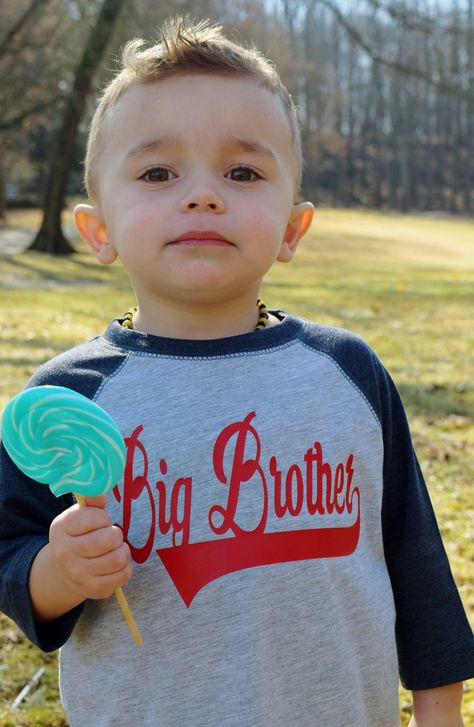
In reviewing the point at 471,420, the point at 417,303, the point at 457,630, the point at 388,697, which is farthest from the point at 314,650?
the point at 417,303

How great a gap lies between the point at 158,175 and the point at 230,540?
69 centimetres

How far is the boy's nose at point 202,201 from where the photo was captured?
159 cm

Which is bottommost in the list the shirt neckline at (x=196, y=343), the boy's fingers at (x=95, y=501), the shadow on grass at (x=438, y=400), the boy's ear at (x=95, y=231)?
the shadow on grass at (x=438, y=400)

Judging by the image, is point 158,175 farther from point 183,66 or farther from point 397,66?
point 397,66

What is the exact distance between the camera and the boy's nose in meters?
1.59

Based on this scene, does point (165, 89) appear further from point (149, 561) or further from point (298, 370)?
point (149, 561)


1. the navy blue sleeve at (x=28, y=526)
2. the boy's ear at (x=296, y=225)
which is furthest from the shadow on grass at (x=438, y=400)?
the navy blue sleeve at (x=28, y=526)

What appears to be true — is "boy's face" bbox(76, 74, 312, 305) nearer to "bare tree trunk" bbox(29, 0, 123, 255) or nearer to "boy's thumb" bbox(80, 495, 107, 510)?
"boy's thumb" bbox(80, 495, 107, 510)

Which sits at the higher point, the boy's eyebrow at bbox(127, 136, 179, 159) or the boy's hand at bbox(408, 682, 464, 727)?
the boy's eyebrow at bbox(127, 136, 179, 159)

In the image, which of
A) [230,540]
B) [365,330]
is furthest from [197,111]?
[365,330]

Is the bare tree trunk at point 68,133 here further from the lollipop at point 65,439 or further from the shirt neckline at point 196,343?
the lollipop at point 65,439

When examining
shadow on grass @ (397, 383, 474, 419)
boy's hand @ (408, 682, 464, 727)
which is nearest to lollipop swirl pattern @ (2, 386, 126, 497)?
boy's hand @ (408, 682, 464, 727)

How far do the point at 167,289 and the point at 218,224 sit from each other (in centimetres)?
16

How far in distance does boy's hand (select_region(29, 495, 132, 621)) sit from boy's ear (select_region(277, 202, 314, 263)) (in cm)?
72
